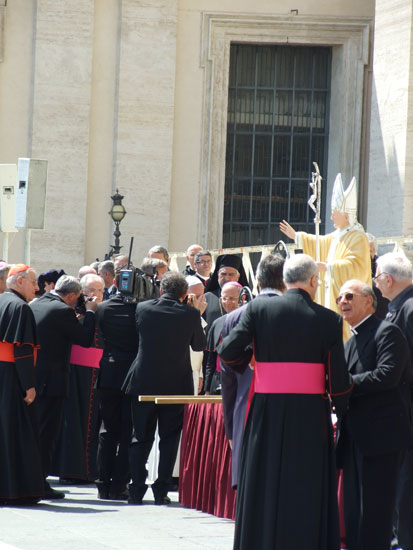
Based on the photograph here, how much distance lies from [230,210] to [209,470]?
1313 centimetres

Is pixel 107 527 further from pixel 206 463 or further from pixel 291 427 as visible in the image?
pixel 291 427

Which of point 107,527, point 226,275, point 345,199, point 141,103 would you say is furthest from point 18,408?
point 141,103

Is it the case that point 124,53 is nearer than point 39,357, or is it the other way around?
point 39,357

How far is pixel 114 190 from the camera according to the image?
836 inches

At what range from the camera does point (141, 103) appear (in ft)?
69.8

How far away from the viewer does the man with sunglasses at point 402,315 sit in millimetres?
7512

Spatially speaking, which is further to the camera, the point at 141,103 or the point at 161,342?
the point at 141,103

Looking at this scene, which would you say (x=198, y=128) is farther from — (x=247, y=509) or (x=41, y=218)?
(x=247, y=509)

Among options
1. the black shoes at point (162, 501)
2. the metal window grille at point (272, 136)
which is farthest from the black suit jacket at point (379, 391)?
the metal window grille at point (272, 136)

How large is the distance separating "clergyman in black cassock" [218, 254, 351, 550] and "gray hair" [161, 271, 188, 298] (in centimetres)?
266

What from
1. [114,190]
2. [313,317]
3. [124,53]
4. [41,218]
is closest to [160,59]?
[124,53]

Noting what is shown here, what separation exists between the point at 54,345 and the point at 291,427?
3687mm

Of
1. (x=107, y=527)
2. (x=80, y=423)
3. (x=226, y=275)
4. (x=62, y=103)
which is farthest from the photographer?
(x=62, y=103)

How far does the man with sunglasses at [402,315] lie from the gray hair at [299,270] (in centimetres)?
101
